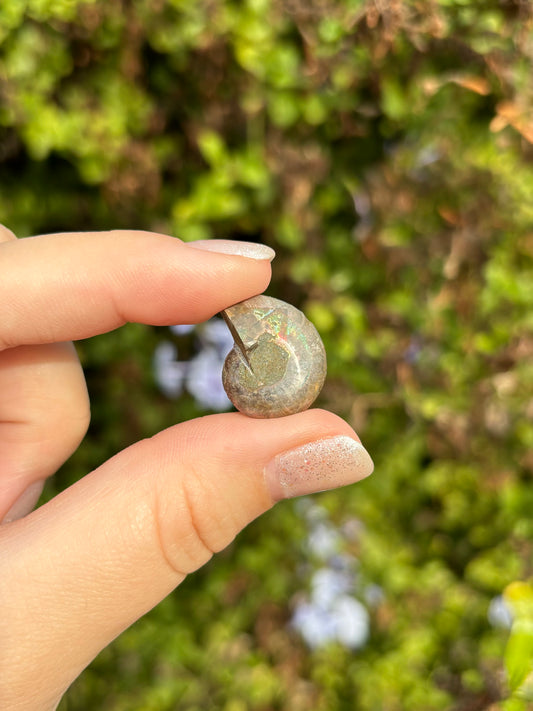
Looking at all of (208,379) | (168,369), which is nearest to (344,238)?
(208,379)

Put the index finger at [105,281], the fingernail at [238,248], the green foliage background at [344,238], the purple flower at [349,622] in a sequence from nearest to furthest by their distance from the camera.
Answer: the index finger at [105,281], the fingernail at [238,248], the green foliage background at [344,238], the purple flower at [349,622]

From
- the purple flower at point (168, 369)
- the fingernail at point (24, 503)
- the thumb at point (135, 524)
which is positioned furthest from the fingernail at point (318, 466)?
the purple flower at point (168, 369)

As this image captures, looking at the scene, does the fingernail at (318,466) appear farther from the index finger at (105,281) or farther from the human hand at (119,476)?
the index finger at (105,281)

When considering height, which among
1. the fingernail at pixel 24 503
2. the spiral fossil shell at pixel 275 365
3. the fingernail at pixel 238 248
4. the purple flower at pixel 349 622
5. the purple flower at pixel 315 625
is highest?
the fingernail at pixel 238 248

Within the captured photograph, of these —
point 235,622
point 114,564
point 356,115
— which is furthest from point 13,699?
point 356,115

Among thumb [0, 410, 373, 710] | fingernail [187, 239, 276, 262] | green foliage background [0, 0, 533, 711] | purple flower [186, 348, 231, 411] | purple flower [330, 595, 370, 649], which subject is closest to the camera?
thumb [0, 410, 373, 710]

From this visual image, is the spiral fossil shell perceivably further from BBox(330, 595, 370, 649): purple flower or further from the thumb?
BBox(330, 595, 370, 649): purple flower

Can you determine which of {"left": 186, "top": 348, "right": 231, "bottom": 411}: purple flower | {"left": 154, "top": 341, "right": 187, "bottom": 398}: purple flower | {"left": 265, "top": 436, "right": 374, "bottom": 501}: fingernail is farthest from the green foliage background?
{"left": 265, "top": 436, "right": 374, "bottom": 501}: fingernail
